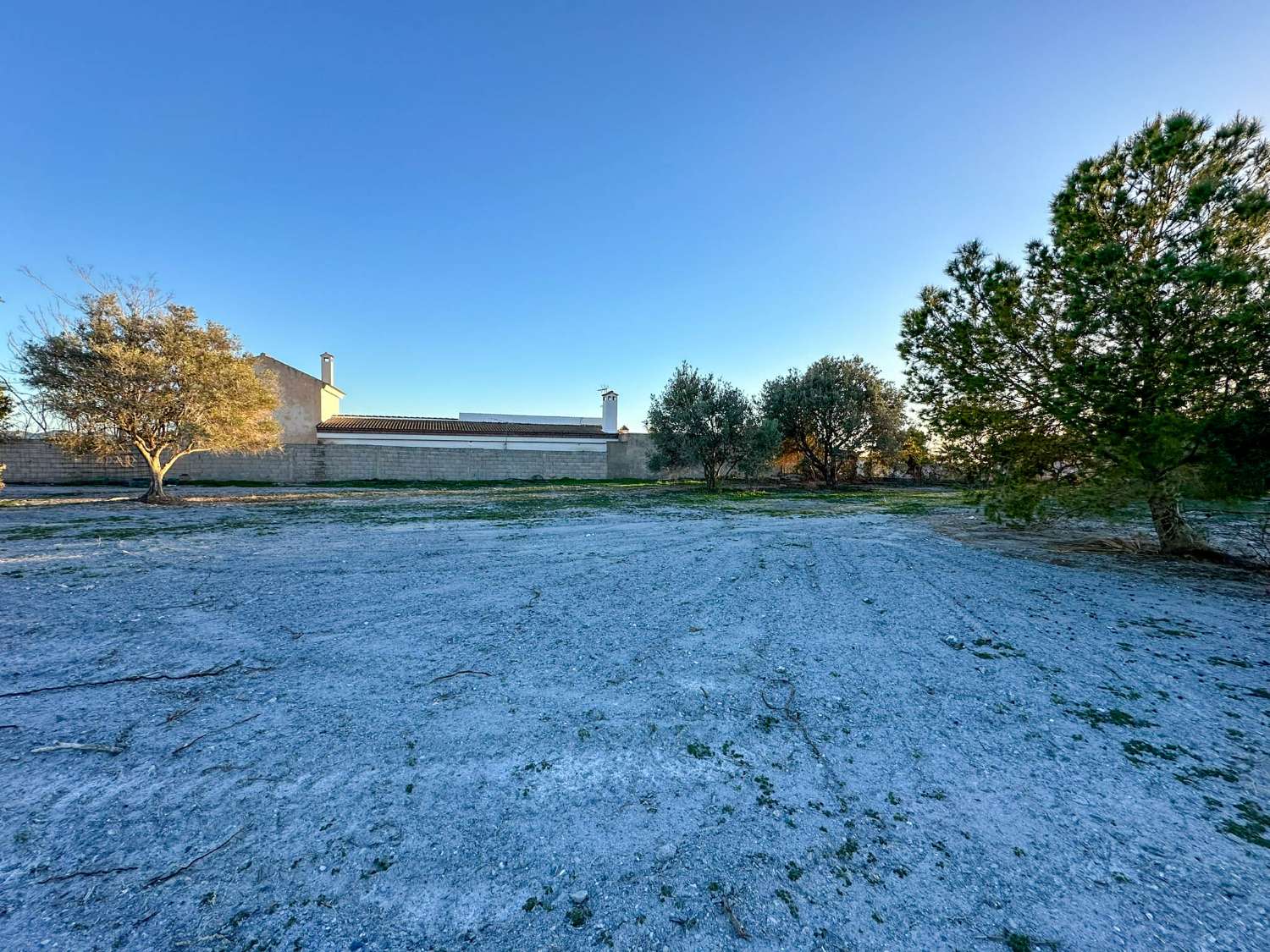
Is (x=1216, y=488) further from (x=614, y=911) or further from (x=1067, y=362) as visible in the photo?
(x=614, y=911)

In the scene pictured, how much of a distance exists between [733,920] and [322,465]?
28211 mm

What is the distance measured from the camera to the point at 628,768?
2404 millimetres

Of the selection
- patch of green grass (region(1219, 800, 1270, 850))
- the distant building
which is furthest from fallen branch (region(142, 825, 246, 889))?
the distant building

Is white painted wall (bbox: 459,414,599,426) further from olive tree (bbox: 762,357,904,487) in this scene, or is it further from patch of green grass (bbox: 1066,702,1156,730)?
A: patch of green grass (bbox: 1066,702,1156,730)

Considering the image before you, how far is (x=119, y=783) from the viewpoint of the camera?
219cm

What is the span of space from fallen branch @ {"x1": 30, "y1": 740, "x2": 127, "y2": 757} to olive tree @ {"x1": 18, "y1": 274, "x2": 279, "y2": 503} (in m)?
15.0

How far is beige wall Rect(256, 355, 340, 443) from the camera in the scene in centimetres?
2791

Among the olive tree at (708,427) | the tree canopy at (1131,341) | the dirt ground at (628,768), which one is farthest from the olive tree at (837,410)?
the dirt ground at (628,768)

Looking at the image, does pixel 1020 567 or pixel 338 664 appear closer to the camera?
pixel 338 664

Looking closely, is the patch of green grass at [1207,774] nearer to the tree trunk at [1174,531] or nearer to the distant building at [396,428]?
the tree trunk at [1174,531]

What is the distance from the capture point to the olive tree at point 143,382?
13.1m

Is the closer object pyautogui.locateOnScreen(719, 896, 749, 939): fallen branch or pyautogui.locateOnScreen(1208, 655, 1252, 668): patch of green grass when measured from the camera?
pyautogui.locateOnScreen(719, 896, 749, 939): fallen branch

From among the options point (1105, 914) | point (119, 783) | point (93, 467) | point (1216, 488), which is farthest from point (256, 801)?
point (93, 467)

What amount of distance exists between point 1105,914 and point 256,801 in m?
3.18
